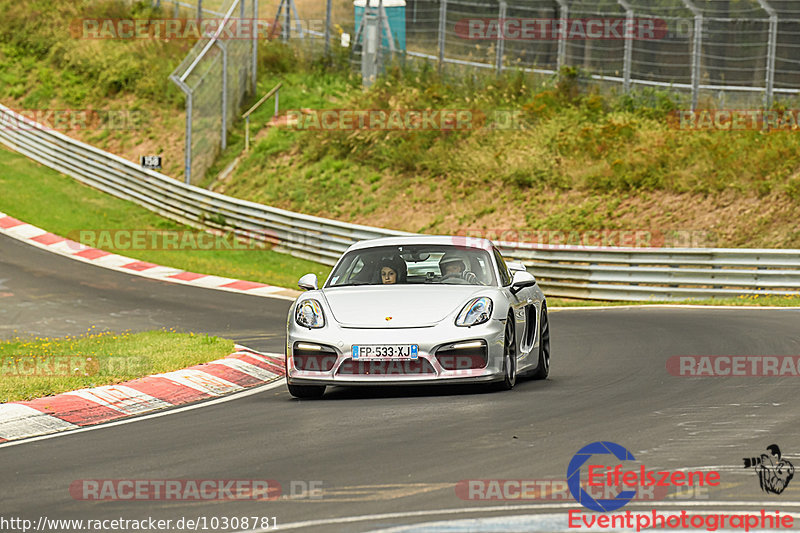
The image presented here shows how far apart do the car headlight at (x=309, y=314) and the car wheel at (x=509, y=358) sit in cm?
150

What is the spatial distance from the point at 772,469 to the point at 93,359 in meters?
7.35

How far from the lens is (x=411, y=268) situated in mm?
10688

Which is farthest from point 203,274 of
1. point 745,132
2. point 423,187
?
point 745,132

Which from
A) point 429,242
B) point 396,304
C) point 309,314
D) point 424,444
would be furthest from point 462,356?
point 424,444

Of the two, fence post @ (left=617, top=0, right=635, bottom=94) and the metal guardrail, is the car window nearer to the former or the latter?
the metal guardrail

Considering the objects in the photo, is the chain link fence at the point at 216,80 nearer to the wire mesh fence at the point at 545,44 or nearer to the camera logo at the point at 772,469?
the wire mesh fence at the point at 545,44

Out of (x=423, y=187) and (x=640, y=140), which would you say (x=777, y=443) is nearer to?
(x=640, y=140)

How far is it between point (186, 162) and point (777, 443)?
27.4m

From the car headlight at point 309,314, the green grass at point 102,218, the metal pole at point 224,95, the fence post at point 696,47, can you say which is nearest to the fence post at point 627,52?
the fence post at point 696,47

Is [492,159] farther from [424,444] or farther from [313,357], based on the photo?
[424,444]

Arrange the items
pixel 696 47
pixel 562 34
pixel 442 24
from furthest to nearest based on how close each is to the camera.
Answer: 1. pixel 442 24
2. pixel 562 34
3. pixel 696 47

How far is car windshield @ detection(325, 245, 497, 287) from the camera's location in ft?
33.6

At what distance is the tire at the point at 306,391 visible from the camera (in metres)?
9.63

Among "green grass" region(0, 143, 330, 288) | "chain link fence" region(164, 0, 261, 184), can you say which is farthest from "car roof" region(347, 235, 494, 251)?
"chain link fence" region(164, 0, 261, 184)
